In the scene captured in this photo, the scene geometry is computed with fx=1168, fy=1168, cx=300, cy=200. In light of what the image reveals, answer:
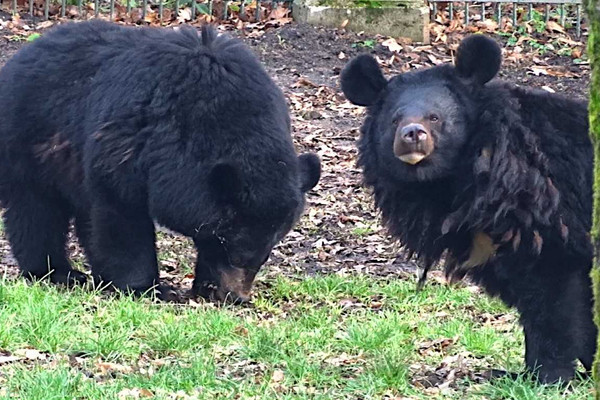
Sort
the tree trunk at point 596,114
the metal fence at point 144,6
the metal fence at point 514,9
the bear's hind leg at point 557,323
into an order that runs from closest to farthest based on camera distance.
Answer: the tree trunk at point 596,114, the bear's hind leg at point 557,323, the metal fence at point 144,6, the metal fence at point 514,9

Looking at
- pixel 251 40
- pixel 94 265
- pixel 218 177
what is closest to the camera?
pixel 218 177

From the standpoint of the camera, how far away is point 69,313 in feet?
22.9

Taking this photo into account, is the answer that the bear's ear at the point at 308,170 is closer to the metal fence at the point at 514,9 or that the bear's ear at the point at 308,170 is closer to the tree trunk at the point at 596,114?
the tree trunk at the point at 596,114

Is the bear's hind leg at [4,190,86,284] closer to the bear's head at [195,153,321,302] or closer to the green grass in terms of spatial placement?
the green grass

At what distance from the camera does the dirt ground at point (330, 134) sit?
9766 millimetres

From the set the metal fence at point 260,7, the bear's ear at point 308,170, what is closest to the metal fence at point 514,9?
the metal fence at point 260,7

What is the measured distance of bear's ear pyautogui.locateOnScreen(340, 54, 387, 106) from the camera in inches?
250

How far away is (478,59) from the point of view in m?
6.10

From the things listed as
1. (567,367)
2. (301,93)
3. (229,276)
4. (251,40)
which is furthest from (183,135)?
(251,40)

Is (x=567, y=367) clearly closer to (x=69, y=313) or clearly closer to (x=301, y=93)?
(x=69, y=313)

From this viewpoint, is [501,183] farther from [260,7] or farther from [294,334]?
[260,7]

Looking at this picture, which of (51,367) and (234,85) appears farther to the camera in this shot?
(234,85)

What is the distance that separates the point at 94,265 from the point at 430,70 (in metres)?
3.42

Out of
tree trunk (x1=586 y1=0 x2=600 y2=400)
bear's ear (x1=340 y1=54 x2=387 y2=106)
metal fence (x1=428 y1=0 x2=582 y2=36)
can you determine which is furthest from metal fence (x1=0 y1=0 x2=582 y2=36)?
tree trunk (x1=586 y1=0 x2=600 y2=400)
